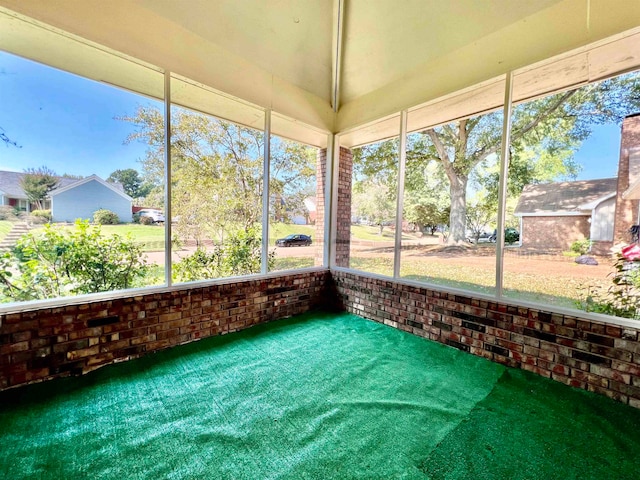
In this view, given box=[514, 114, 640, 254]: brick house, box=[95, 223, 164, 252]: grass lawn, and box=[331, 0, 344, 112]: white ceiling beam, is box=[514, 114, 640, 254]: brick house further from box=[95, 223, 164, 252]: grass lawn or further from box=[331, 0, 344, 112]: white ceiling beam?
box=[95, 223, 164, 252]: grass lawn

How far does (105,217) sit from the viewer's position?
2553 mm

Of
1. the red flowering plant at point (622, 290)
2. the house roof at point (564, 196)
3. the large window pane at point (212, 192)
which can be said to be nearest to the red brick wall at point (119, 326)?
the large window pane at point (212, 192)

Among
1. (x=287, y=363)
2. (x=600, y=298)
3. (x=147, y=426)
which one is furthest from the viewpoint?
(x=287, y=363)

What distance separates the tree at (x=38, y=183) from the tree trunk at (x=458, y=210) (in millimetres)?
3829

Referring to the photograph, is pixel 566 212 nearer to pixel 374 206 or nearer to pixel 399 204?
pixel 399 204

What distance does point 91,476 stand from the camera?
1460mm

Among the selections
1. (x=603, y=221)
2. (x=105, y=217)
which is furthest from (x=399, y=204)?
(x=105, y=217)

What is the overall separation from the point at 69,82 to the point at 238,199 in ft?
5.84

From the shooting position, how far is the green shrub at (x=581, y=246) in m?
2.35

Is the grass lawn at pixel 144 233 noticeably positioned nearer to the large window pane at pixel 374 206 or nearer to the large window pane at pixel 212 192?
the large window pane at pixel 212 192

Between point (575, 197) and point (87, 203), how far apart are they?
425 cm

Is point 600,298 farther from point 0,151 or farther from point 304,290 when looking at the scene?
point 0,151

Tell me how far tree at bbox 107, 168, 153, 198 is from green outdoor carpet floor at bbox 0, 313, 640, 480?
1608 millimetres

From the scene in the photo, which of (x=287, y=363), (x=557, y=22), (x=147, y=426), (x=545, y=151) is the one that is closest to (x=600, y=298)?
(x=545, y=151)
